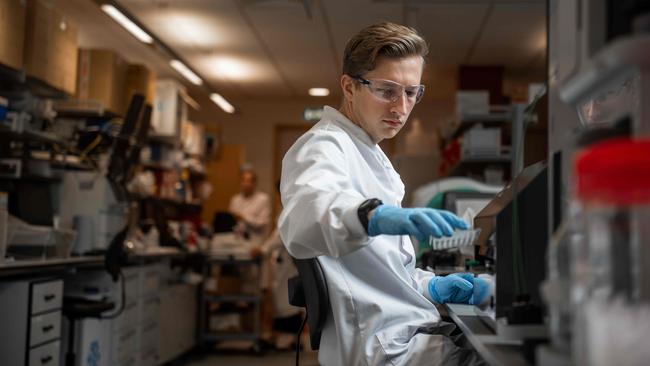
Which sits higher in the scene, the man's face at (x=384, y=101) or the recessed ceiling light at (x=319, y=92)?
the recessed ceiling light at (x=319, y=92)

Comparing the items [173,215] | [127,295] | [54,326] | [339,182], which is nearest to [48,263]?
[54,326]

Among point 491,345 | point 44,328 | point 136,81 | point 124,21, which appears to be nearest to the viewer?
point 491,345

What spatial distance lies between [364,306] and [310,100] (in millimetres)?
7776

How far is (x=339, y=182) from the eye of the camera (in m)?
1.29

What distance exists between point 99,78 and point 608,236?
15.4 feet

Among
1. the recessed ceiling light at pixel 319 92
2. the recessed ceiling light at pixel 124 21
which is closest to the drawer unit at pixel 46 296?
the recessed ceiling light at pixel 124 21

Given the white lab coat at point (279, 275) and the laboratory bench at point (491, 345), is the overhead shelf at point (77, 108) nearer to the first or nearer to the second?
the white lab coat at point (279, 275)

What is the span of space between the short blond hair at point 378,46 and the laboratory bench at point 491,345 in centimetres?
58

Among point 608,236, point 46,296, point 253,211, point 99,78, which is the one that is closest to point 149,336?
point 46,296

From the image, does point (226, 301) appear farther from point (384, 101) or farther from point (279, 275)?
point (384, 101)

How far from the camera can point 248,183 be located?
7.25 metres

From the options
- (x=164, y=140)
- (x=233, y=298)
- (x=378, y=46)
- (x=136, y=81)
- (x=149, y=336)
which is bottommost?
(x=149, y=336)

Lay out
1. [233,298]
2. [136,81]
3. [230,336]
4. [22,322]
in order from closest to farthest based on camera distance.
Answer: [22,322], [136,81], [230,336], [233,298]

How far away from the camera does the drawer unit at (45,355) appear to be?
3080 mm
